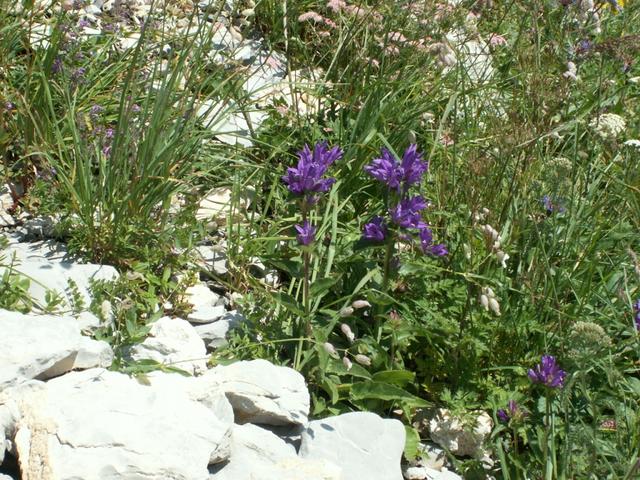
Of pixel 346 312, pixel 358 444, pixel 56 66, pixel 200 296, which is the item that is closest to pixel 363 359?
pixel 346 312

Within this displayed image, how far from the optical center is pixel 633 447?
8.96 feet

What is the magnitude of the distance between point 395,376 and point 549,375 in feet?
1.68

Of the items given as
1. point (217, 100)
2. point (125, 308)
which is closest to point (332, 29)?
point (217, 100)

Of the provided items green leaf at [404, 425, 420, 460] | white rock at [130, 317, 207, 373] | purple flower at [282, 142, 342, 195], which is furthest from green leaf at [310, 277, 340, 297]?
green leaf at [404, 425, 420, 460]

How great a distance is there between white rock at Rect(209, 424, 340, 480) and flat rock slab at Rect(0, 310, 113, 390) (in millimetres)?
496

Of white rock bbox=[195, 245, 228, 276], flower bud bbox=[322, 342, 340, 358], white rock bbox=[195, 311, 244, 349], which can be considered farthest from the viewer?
white rock bbox=[195, 245, 228, 276]

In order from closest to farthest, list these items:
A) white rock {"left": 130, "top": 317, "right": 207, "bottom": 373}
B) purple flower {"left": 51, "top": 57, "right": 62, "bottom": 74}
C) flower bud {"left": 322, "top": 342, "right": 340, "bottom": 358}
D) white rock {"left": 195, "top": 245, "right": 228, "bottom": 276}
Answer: flower bud {"left": 322, "top": 342, "right": 340, "bottom": 358} → white rock {"left": 130, "top": 317, "right": 207, "bottom": 373} → white rock {"left": 195, "top": 245, "right": 228, "bottom": 276} → purple flower {"left": 51, "top": 57, "right": 62, "bottom": 74}

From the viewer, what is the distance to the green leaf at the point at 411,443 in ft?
9.45

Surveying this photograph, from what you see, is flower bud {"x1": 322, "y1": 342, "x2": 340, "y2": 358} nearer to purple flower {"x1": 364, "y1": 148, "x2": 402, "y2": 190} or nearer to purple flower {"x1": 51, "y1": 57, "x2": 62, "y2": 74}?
purple flower {"x1": 364, "y1": 148, "x2": 402, "y2": 190}

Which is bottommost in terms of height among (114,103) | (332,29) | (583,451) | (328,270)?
(583,451)

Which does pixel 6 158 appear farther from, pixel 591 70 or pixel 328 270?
pixel 591 70

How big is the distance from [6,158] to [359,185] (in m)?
1.47

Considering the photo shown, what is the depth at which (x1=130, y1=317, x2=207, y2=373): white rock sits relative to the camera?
289cm

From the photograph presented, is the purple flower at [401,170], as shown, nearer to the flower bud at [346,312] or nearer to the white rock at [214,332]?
the flower bud at [346,312]
